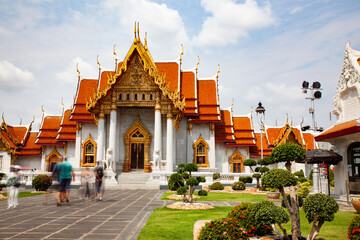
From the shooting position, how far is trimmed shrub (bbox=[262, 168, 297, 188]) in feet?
18.6

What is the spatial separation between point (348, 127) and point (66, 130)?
23170 mm

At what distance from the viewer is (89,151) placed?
27.6 meters

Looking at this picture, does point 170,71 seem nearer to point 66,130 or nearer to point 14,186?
point 66,130

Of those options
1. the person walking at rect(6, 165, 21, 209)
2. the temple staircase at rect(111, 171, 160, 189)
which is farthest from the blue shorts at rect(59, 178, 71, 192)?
the temple staircase at rect(111, 171, 160, 189)

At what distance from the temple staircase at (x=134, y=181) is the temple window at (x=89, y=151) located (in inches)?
172

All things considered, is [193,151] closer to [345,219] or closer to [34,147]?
[34,147]

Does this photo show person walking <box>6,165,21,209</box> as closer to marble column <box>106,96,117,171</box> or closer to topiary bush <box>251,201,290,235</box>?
topiary bush <box>251,201,290,235</box>

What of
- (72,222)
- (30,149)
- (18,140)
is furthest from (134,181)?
(72,222)

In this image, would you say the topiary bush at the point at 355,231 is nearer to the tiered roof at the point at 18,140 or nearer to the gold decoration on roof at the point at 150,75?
the gold decoration on roof at the point at 150,75

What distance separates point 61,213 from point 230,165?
68.3 ft

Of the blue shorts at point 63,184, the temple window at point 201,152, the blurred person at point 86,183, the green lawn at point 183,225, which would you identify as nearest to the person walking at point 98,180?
the blurred person at point 86,183

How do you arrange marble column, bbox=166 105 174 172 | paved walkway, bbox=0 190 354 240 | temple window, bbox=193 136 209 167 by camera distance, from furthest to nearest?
temple window, bbox=193 136 209 167
marble column, bbox=166 105 174 172
paved walkway, bbox=0 190 354 240

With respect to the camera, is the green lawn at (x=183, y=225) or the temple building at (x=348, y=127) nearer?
the green lawn at (x=183, y=225)

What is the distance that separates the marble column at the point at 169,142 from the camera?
23.4m
